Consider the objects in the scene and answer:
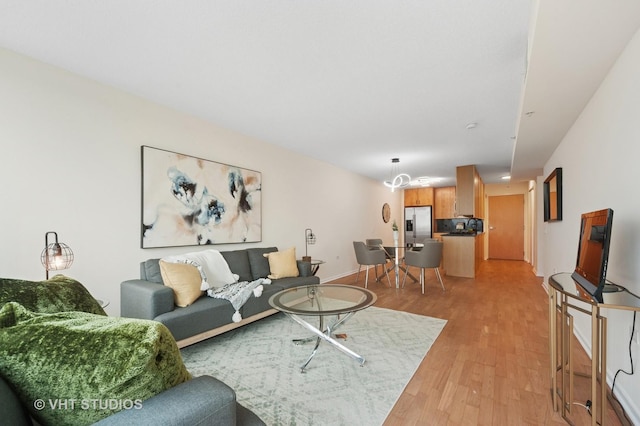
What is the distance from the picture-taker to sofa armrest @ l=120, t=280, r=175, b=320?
224cm

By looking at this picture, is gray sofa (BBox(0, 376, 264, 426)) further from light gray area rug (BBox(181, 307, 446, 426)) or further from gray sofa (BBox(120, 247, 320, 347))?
gray sofa (BBox(120, 247, 320, 347))

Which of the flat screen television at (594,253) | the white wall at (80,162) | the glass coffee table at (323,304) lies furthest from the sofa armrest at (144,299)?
the flat screen television at (594,253)

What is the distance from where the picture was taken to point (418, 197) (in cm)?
898

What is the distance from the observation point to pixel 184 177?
10.2 feet

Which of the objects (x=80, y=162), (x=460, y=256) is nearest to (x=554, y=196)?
(x=460, y=256)

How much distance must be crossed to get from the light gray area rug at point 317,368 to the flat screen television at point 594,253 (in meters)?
1.29

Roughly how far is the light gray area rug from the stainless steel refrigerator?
588cm

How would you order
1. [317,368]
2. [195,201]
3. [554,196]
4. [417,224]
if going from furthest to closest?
[417,224] < [554,196] < [195,201] < [317,368]

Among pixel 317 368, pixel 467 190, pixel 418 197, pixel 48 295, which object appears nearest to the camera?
pixel 48 295

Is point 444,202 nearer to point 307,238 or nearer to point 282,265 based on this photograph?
point 307,238

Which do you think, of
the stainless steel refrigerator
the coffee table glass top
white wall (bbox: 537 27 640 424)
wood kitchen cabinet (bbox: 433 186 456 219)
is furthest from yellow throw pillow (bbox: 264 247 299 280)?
wood kitchen cabinet (bbox: 433 186 456 219)

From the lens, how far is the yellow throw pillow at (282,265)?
11.9ft

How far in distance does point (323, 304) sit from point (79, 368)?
1.89 meters

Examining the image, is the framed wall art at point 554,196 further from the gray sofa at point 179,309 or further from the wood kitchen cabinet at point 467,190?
the gray sofa at point 179,309
